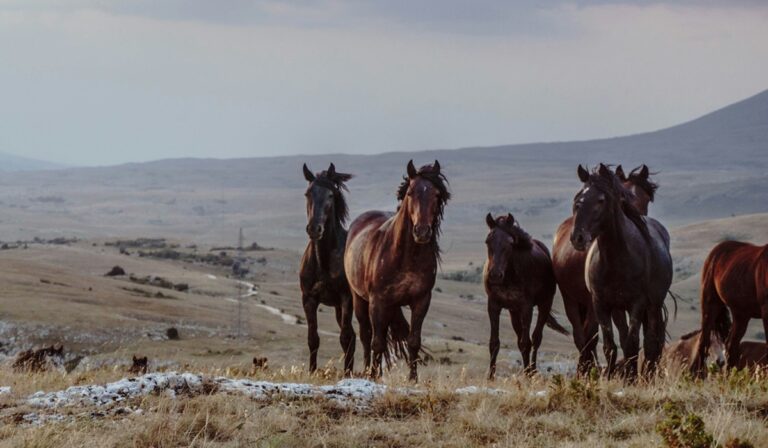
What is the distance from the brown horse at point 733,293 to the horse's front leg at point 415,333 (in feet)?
15.1

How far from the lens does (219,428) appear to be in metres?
8.73

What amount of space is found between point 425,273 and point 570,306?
11.5 feet

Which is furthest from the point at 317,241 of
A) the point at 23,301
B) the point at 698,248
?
the point at 698,248

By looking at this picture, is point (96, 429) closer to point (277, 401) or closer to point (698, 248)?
point (277, 401)

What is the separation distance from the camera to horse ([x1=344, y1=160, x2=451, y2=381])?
12914 millimetres

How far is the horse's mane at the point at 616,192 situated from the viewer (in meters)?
12.8

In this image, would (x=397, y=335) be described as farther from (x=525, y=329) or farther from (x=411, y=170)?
(x=411, y=170)

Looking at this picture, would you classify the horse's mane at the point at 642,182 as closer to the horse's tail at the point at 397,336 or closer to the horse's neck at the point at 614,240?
the horse's neck at the point at 614,240

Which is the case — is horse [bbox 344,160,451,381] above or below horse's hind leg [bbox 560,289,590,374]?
above

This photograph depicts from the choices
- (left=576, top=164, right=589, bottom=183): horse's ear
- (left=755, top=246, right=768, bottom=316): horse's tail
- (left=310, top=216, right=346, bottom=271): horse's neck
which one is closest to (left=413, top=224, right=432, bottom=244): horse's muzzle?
(left=576, top=164, right=589, bottom=183): horse's ear

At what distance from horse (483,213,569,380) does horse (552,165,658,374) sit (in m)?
0.35

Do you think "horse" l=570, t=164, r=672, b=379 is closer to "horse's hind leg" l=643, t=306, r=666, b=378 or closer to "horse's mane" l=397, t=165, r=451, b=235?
"horse's hind leg" l=643, t=306, r=666, b=378

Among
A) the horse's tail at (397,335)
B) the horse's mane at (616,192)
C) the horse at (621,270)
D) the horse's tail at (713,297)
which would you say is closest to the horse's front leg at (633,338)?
the horse at (621,270)

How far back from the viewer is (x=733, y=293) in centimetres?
1573
